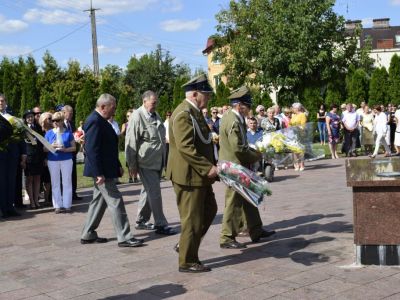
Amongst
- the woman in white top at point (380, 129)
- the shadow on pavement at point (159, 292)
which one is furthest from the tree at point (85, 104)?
the shadow on pavement at point (159, 292)

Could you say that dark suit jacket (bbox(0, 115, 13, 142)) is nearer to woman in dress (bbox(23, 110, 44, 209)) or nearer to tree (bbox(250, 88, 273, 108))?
woman in dress (bbox(23, 110, 44, 209))

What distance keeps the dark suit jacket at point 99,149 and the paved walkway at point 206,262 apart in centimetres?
95

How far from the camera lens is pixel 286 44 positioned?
29.6m

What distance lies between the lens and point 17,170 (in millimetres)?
10445

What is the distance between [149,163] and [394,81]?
25387 millimetres

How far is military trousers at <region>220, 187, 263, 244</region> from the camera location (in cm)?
664

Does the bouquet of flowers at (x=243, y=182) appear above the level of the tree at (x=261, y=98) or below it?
below

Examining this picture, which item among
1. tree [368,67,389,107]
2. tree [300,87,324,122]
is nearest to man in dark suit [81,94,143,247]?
tree [300,87,324,122]

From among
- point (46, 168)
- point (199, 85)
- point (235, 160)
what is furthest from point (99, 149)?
point (46, 168)

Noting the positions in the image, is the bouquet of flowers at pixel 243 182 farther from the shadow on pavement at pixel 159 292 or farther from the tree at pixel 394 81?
the tree at pixel 394 81

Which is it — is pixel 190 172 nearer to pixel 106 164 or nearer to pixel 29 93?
pixel 106 164

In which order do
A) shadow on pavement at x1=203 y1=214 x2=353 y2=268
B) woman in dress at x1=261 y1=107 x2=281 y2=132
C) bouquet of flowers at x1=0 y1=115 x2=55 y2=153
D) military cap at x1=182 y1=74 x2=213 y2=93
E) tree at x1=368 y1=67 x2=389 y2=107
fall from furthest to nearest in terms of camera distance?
tree at x1=368 y1=67 x2=389 y2=107, woman in dress at x1=261 y1=107 x2=281 y2=132, bouquet of flowers at x1=0 y1=115 x2=55 y2=153, shadow on pavement at x1=203 y1=214 x2=353 y2=268, military cap at x1=182 y1=74 x2=213 y2=93

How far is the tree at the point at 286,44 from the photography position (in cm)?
2920

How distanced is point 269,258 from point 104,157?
7.72 ft
